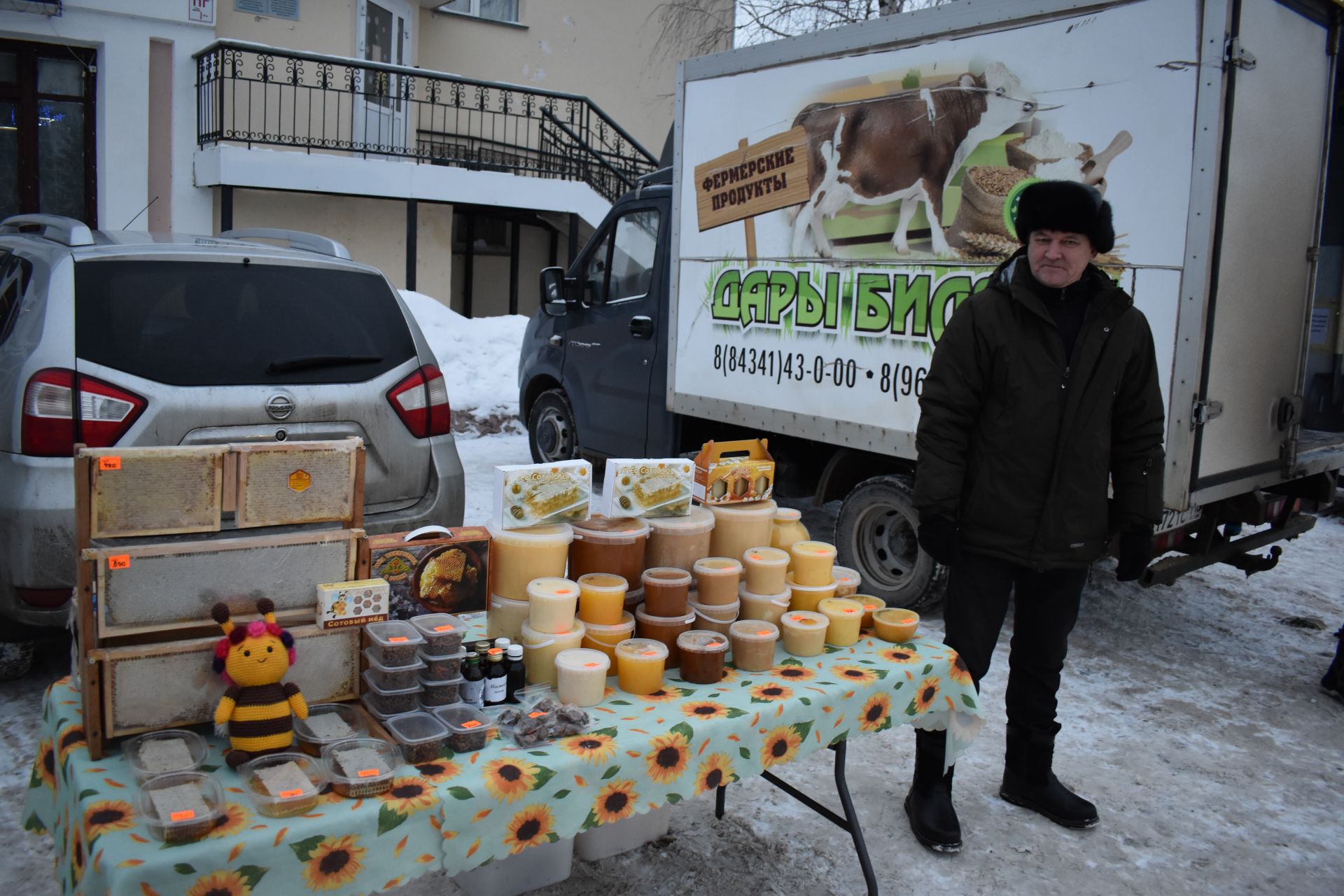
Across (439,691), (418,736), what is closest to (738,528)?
(439,691)

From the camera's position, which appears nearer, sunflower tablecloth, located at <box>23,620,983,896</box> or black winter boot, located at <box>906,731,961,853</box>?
sunflower tablecloth, located at <box>23,620,983,896</box>

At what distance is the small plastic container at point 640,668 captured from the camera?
99.1 inches

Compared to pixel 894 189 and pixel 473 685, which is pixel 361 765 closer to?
pixel 473 685

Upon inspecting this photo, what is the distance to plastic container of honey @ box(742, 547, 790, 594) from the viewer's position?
2.88m

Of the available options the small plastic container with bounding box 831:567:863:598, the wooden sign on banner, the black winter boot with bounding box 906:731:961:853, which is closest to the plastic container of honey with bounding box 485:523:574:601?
the small plastic container with bounding box 831:567:863:598

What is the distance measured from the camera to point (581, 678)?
2398 millimetres

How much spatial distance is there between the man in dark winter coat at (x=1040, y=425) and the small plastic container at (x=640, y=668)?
1.00 m

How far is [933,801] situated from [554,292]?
18.0 ft

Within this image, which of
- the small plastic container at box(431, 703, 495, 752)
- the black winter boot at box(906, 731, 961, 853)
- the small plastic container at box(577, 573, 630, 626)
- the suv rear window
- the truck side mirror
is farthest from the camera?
the truck side mirror

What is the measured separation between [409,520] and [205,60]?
12515 millimetres

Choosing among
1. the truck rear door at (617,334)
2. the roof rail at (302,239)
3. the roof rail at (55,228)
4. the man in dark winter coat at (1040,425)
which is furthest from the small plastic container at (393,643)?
the truck rear door at (617,334)

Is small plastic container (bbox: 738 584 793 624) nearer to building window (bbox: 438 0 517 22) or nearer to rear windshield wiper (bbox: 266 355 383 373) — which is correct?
rear windshield wiper (bbox: 266 355 383 373)

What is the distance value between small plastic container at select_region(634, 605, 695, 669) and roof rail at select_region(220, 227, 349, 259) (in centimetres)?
275

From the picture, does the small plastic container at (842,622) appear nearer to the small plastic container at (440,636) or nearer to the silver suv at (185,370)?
the small plastic container at (440,636)
